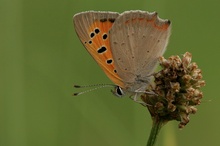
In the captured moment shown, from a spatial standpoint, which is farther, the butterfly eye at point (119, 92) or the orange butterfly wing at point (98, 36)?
the butterfly eye at point (119, 92)

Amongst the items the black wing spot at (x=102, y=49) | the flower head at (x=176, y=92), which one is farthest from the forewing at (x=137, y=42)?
the flower head at (x=176, y=92)

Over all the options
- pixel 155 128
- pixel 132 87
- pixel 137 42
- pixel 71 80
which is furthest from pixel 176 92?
pixel 71 80

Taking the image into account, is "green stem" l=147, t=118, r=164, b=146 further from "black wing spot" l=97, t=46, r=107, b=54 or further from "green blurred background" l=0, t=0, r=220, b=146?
"green blurred background" l=0, t=0, r=220, b=146

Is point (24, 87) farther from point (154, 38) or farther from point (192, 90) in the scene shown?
point (192, 90)

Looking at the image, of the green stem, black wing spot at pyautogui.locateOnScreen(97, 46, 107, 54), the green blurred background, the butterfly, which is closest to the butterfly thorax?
the butterfly

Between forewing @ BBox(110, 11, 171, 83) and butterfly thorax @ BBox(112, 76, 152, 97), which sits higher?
forewing @ BBox(110, 11, 171, 83)

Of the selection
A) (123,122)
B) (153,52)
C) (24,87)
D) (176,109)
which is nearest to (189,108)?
(176,109)

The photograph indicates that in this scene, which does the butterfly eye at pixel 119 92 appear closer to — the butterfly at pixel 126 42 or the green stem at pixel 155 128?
the butterfly at pixel 126 42

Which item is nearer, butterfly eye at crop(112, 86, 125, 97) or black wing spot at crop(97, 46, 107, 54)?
black wing spot at crop(97, 46, 107, 54)
